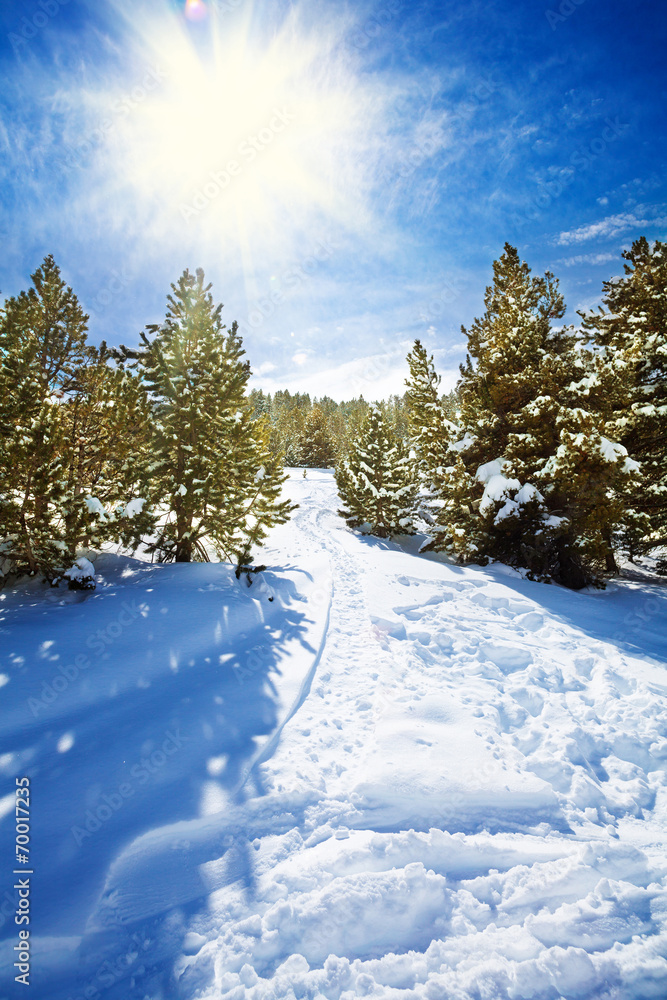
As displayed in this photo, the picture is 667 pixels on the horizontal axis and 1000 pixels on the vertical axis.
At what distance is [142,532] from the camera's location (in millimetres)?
10633

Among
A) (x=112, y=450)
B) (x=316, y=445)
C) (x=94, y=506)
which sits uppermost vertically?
(x=316, y=445)

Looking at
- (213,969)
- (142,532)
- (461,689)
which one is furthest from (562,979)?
(142,532)

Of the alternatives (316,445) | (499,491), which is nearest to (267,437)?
(499,491)

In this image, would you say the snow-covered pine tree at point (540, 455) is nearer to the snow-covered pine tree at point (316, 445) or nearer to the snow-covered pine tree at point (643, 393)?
the snow-covered pine tree at point (643, 393)

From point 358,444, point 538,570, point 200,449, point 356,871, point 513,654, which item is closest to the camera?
point 356,871

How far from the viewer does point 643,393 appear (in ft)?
40.7

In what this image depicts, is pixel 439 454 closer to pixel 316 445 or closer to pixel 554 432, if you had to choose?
pixel 554 432

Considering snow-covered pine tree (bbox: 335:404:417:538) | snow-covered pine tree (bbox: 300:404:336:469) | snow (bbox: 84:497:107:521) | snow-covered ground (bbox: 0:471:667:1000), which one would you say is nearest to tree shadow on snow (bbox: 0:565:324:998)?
snow-covered ground (bbox: 0:471:667:1000)

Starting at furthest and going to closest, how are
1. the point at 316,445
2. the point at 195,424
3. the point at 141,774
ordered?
1. the point at 316,445
2. the point at 195,424
3. the point at 141,774

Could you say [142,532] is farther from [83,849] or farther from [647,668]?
[647,668]

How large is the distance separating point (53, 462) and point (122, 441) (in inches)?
84.8

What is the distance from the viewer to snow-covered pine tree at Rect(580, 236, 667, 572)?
1119 cm

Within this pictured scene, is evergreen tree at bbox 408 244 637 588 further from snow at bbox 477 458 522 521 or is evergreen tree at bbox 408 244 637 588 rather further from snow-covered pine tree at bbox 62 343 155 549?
snow-covered pine tree at bbox 62 343 155 549

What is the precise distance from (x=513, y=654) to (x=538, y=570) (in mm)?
7197
